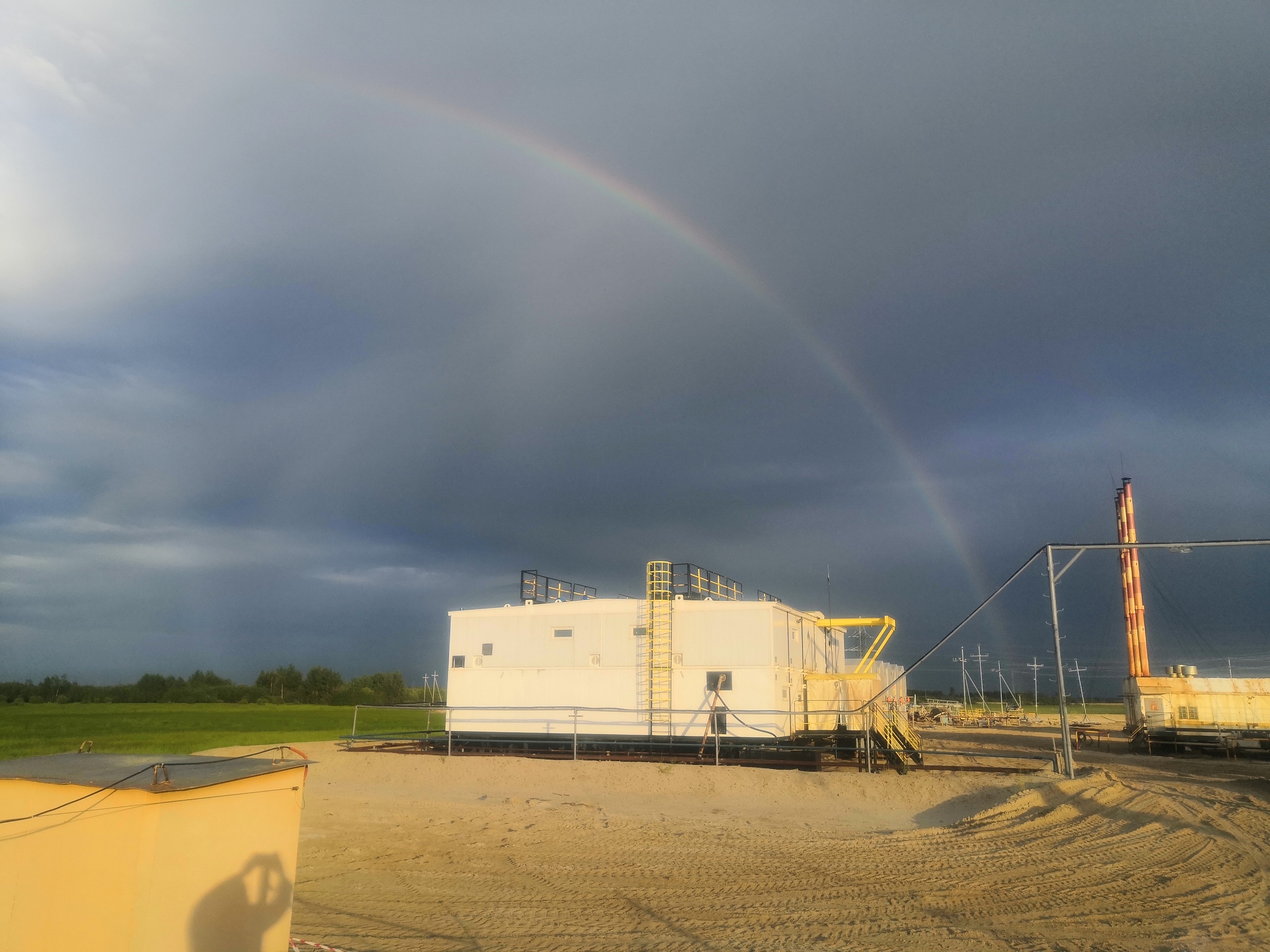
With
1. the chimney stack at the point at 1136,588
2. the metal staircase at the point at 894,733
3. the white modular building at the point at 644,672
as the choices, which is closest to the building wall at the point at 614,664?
the white modular building at the point at 644,672

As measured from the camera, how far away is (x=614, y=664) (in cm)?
Answer: 2288

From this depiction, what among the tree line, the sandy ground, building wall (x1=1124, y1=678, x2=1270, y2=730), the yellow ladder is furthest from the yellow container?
the tree line

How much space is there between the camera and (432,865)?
10.9 metres

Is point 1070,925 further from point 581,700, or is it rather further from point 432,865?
point 581,700

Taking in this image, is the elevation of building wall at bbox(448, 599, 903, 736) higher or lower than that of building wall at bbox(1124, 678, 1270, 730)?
higher

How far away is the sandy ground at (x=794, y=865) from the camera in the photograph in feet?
25.0

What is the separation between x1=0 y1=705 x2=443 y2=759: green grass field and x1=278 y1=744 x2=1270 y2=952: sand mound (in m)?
8.52

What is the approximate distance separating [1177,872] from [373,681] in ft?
294

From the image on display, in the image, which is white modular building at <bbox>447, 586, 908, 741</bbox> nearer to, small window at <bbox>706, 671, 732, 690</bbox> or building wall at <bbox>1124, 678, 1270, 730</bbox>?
small window at <bbox>706, 671, 732, 690</bbox>

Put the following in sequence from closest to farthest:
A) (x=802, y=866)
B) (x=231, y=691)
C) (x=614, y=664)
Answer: (x=802, y=866) → (x=614, y=664) → (x=231, y=691)

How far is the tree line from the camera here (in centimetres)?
8569

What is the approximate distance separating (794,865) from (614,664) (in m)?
12.5

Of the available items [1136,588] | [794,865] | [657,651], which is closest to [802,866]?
[794,865]

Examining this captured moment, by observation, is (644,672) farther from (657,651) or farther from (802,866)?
(802,866)
